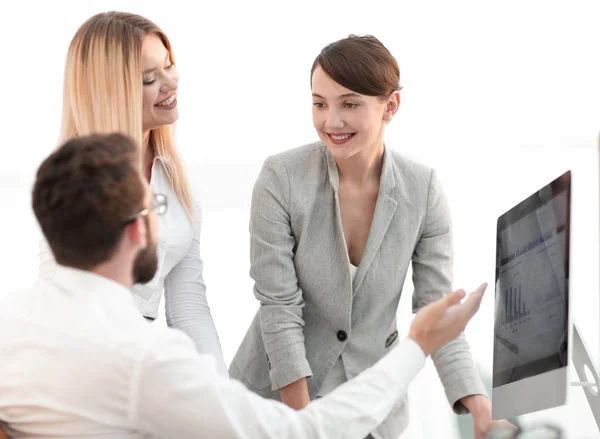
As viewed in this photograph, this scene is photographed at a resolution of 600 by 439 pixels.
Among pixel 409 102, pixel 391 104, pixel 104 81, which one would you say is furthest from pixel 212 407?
pixel 409 102

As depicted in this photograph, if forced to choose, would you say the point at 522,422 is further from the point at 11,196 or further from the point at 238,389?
the point at 11,196

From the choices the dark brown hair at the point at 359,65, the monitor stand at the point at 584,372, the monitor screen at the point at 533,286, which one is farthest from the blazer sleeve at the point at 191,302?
the monitor stand at the point at 584,372

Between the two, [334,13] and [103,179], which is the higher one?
[334,13]

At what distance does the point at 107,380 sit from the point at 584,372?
1.03m

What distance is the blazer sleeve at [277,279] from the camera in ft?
6.69

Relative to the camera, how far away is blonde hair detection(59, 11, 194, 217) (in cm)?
190

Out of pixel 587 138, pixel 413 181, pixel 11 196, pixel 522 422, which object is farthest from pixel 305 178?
pixel 11 196

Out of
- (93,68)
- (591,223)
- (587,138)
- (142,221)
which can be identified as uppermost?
(93,68)

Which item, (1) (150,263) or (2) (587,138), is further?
(2) (587,138)

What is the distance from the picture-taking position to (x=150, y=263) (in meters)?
1.37

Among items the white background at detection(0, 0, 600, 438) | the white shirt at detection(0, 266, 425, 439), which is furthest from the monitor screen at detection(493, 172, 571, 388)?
the white background at detection(0, 0, 600, 438)

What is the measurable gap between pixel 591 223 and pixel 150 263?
365 centimetres

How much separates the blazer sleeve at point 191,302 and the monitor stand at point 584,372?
85 centimetres

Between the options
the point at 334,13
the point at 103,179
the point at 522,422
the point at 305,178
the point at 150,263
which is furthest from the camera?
the point at 334,13
